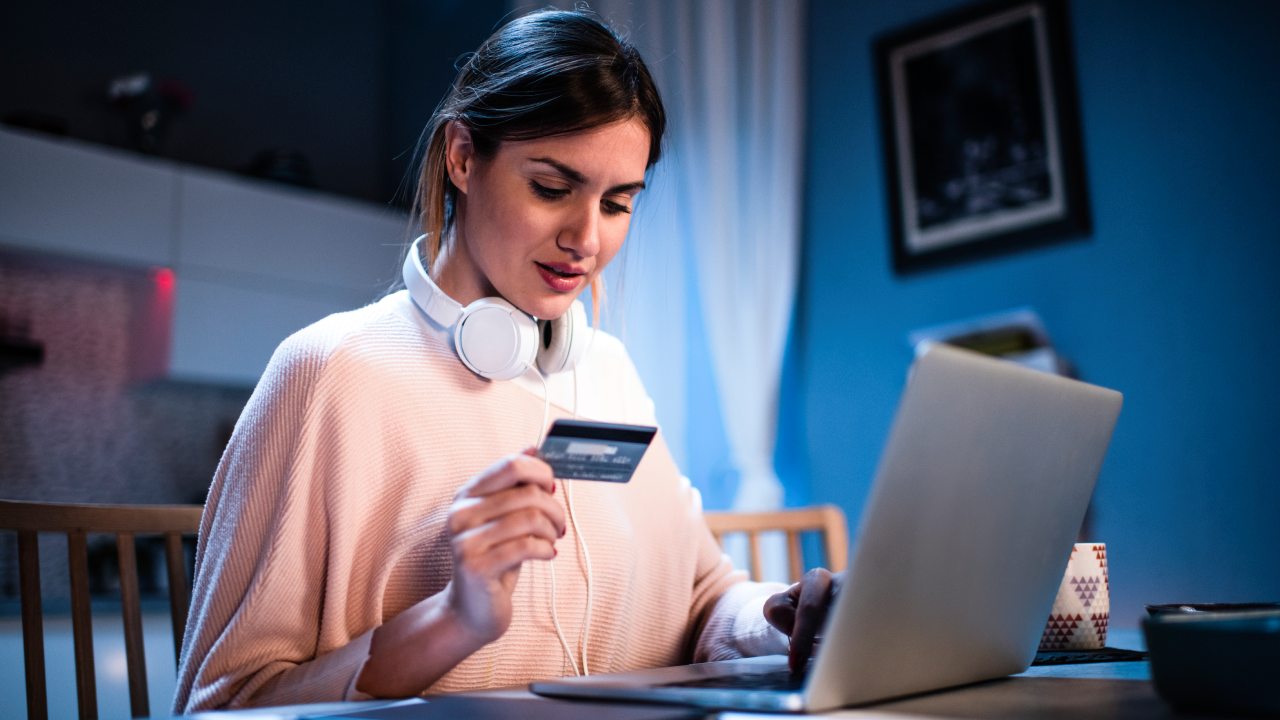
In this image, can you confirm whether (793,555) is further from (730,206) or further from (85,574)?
(730,206)

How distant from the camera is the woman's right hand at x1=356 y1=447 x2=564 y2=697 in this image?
2.35 feet

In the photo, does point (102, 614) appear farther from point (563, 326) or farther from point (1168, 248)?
point (1168, 248)

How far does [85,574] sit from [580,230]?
24.7 inches

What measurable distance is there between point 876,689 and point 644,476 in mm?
671

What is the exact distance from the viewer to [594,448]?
0.70 m

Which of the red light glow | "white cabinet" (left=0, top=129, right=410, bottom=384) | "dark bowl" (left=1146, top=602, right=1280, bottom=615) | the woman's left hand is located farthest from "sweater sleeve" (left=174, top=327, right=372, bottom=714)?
the red light glow

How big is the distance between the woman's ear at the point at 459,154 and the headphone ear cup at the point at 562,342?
0.19 meters

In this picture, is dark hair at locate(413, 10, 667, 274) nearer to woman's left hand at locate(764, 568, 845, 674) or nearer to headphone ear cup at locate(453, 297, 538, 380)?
headphone ear cup at locate(453, 297, 538, 380)

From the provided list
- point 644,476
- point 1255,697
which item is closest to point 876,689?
point 1255,697

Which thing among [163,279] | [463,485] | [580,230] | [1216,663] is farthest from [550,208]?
[163,279]

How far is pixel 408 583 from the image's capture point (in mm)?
978

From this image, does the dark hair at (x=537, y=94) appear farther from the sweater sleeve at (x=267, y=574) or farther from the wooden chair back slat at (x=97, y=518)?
the wooden chair back slat at (x=97, y=518)

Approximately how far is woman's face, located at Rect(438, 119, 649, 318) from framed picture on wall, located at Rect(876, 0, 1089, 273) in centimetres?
188

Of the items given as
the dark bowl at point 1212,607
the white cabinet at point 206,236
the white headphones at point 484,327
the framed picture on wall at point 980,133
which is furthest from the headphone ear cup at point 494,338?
the framed picture on wall at point 980,133
